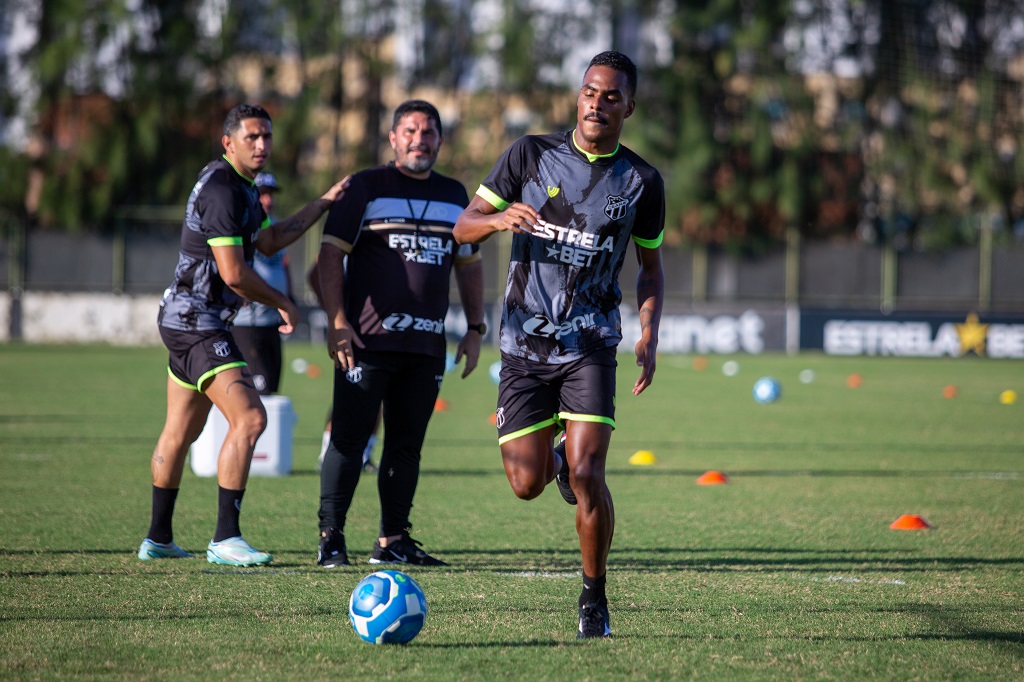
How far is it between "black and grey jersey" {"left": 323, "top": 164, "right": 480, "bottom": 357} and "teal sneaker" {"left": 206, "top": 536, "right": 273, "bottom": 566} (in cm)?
114

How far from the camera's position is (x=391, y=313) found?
643 cm

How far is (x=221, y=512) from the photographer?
246 inches

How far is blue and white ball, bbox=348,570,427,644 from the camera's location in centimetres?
461

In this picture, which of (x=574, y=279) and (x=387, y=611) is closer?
(x=387, y=611)

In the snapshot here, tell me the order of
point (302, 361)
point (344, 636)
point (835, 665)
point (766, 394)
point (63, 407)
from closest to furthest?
point (835, 665) < point (344, 636) < point (63, 407) < point (766, 394) < point (302, 361)

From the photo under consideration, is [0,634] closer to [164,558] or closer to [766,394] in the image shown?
[164,558]

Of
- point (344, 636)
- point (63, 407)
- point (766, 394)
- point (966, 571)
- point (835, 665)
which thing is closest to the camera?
point (835, 665)

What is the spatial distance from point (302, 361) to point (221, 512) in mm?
15921

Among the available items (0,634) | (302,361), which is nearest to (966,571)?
(0,634)

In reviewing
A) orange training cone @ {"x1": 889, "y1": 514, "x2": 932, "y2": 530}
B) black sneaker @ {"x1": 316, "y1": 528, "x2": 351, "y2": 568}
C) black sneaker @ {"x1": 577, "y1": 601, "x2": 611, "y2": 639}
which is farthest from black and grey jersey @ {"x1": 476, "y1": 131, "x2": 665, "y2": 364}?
orange training cone @ {"x1": 889, "y1": 514, "x2": 932, "y2": 530}

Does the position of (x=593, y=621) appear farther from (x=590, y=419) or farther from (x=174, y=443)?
(x=174, y=443)

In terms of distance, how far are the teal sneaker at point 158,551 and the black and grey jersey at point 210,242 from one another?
105 centimetres

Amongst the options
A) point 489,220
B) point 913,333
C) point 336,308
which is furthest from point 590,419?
point 913,333

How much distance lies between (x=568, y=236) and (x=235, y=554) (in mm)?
2305
